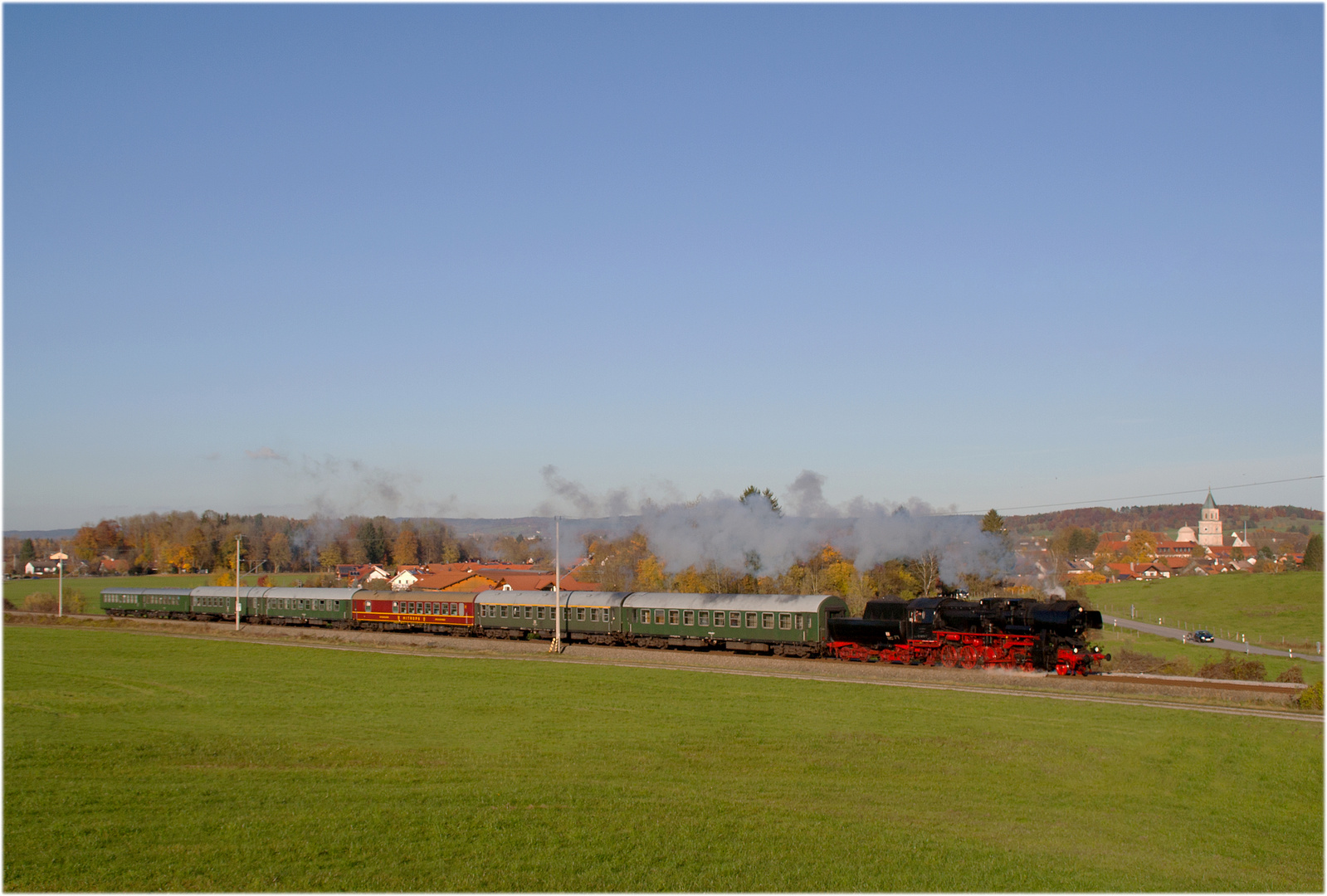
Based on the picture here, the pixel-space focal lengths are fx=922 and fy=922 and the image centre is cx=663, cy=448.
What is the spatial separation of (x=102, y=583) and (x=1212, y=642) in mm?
135106

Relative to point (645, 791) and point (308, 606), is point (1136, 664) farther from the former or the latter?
point (308, 606)

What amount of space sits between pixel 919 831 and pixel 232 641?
170ft

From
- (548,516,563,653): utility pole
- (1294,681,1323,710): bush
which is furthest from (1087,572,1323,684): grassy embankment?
(548,516,563,653): utility pole

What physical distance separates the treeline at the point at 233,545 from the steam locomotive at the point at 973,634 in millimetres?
109686

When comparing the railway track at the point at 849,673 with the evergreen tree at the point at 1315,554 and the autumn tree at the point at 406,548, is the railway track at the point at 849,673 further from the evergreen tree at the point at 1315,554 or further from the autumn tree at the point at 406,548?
the evergreen tree at the point at 1315,554

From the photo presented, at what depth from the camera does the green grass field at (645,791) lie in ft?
51.6

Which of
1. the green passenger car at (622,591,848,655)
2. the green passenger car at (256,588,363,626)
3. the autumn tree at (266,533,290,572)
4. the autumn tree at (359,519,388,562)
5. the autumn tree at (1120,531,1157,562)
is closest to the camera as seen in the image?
the green passenger car at (622,591,848,655)

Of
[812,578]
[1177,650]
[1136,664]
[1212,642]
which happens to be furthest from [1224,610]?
[1136,664]

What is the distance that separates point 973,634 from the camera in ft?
137

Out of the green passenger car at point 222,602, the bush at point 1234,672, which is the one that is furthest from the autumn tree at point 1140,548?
the green passenger car at point 222,602

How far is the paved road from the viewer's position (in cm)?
7462

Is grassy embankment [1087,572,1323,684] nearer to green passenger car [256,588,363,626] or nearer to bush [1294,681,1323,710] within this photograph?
bush [1294,681,1323,710]

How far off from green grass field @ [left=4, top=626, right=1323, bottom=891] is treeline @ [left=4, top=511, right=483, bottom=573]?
10798 cm

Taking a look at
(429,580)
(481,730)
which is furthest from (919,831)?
(429,580)
